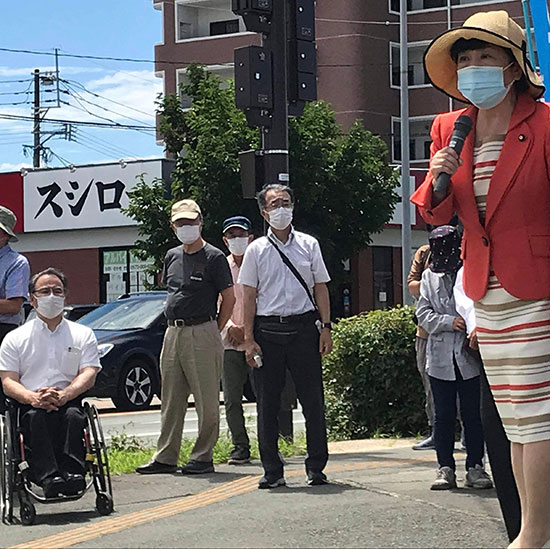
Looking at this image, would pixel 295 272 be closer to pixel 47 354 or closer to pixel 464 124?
pixel 47 354

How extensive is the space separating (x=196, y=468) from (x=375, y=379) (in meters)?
2.94

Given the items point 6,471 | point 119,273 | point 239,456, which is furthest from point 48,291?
point 119,273

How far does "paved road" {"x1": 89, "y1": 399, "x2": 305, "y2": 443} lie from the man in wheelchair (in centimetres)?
522

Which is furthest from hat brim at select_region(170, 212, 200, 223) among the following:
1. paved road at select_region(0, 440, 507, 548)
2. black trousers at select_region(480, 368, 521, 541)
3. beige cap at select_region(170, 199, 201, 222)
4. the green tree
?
the green tree

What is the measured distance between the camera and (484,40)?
486cm

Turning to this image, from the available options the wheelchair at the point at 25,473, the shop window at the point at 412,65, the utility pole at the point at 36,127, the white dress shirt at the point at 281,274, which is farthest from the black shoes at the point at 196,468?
the utility pole at the point at 36,127

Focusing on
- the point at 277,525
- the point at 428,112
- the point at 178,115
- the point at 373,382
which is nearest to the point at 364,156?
the point at 178,115

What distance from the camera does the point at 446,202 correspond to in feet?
15.8

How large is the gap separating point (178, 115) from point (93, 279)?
1032 centimetres

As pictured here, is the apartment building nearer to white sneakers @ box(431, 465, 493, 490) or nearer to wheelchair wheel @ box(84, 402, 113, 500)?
white sneakers @ box(431, 465, 493, 490)

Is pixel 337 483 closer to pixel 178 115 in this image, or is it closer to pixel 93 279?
pixel 178 115

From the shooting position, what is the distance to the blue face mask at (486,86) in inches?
188

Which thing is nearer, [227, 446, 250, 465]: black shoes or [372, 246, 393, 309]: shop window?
[227, 446, 250, 465]: black shoes

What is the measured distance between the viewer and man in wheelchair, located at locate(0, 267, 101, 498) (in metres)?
7.46
